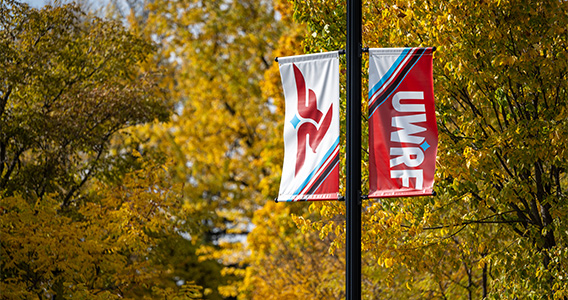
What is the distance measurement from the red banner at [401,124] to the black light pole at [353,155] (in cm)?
16

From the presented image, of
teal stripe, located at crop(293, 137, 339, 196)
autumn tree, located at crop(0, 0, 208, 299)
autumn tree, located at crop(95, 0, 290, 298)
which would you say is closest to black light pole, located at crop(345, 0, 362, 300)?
teal stripe, located at crop(293, 137, 339, 196)

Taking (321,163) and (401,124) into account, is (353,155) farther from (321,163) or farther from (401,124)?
(401,124)

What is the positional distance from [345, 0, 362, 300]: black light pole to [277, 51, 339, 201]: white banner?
143mm

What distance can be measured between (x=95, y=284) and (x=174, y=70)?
59.0 ft

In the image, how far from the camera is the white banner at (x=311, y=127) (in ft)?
19.7

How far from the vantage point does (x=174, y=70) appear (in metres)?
29.6

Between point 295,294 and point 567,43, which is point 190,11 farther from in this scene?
point 567,43

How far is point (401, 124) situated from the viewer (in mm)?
5965

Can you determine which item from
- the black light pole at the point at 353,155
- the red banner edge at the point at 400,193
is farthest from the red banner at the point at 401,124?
the black light pole at the point at 353,155

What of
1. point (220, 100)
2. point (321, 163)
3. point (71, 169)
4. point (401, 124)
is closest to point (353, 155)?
point (321, 163)

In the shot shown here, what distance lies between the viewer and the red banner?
584 centimetres

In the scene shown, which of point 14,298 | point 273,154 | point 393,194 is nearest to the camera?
point 393,194

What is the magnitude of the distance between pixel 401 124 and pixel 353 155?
50cm

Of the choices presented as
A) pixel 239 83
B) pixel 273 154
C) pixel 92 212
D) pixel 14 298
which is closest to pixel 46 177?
pixel 92 212
